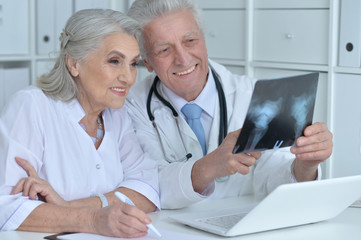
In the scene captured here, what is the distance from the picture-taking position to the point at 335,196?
4.81 ft

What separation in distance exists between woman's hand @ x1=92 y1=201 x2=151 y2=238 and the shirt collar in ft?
2.06

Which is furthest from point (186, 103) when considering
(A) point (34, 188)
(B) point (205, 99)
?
(A) point (34, 188)

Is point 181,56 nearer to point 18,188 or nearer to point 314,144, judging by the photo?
point 314,144

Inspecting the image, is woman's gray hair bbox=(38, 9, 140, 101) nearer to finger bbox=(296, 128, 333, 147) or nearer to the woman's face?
the woman's face

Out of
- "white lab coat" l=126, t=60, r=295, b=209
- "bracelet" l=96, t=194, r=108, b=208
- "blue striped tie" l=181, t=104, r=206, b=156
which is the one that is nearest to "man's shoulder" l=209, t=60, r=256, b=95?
"white lab coat" l=126, t=60, r=295, b=209

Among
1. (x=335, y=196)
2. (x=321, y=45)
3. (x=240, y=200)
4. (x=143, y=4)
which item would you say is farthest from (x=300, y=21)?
(x=335, y=196)

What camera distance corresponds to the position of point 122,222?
141cm

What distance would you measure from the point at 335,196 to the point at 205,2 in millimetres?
1743

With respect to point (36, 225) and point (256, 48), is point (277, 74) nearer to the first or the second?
point (256, 48)

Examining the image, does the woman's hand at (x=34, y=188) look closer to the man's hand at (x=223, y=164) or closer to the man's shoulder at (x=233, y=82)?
the man's hand at (x=223, y=164)

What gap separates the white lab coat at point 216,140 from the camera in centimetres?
187

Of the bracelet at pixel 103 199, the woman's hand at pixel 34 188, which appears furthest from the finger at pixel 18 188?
the bracelet at pixel 103 199

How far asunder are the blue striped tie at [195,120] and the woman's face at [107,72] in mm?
285

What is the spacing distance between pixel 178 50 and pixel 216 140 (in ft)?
0.98
